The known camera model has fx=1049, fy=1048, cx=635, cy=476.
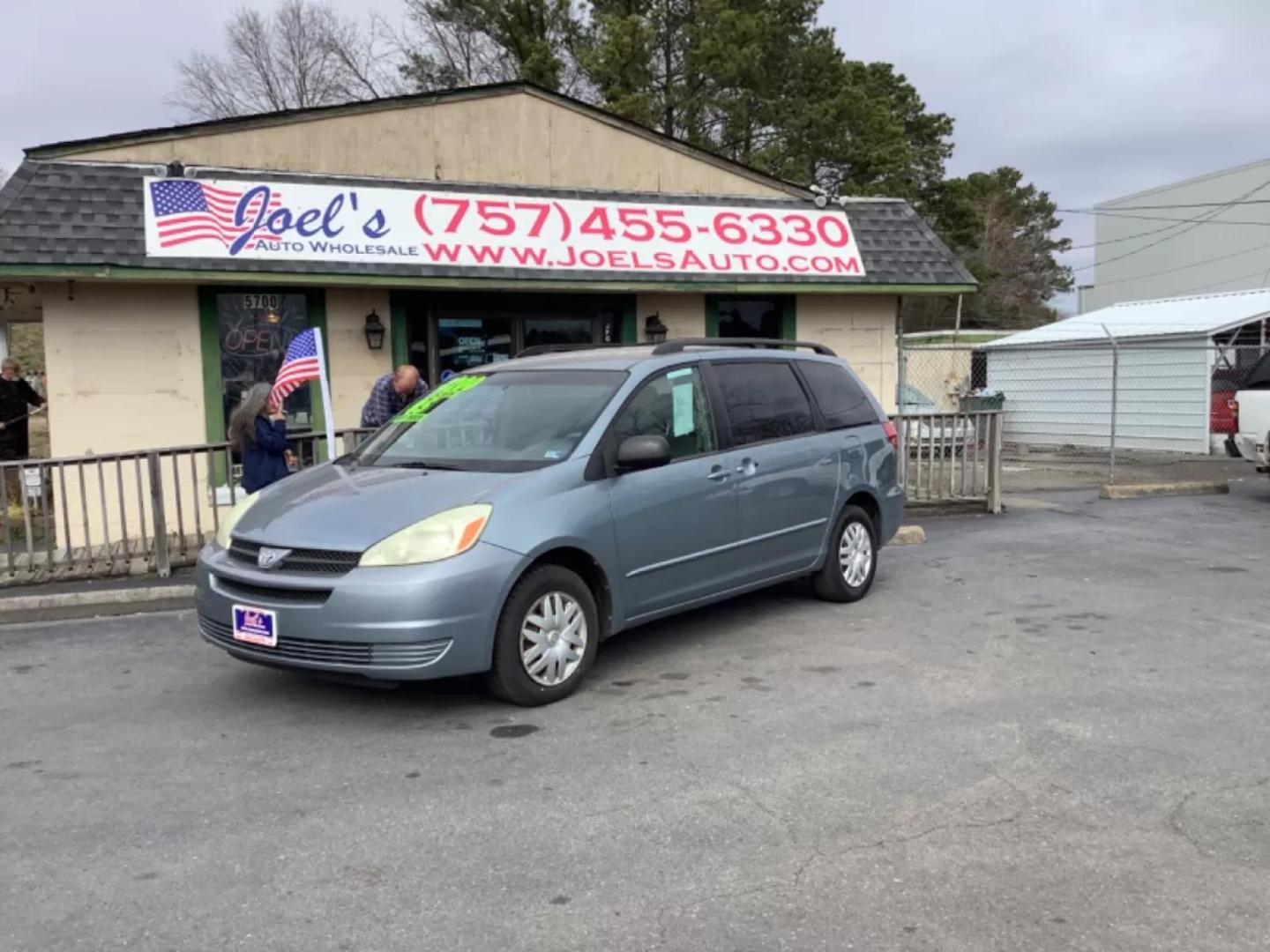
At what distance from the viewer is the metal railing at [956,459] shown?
37.2 ft

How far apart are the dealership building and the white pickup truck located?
12.4 feet

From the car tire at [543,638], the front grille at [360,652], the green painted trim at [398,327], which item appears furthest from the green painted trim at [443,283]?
the car tire at [543,638]

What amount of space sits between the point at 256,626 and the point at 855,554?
4.15 meters

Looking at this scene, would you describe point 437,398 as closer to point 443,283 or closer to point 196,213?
point 443,283

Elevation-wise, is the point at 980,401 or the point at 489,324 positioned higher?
the point at 489,324

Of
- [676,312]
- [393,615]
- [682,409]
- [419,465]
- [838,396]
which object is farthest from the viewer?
[676,312]

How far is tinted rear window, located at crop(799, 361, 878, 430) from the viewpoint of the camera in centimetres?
723

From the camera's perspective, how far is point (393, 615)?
15.2ft

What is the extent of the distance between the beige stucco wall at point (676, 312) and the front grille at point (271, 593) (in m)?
Answer: 7.55

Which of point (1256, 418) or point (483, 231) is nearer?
point (483, 231)

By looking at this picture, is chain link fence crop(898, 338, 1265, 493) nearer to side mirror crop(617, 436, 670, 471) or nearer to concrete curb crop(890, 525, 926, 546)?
concrete curb crop(890, 525, 926, 546)

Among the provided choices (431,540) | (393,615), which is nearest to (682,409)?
(431,540)

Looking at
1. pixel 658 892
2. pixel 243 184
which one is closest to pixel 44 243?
pixel 243 184

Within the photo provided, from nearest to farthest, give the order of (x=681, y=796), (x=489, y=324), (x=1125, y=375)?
(x=681, y=796) → (x=489, y=324) → (x=1125, y=375)
